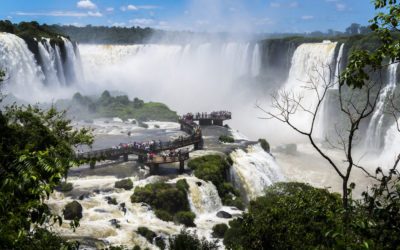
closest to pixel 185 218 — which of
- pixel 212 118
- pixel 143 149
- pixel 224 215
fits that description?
pixel 224 215

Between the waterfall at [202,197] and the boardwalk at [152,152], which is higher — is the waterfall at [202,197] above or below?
below

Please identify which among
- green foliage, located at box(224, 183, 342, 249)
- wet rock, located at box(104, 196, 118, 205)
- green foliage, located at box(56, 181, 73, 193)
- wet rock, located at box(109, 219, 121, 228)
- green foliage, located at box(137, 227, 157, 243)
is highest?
green foliage, located at box(224, 183, 342, 249)

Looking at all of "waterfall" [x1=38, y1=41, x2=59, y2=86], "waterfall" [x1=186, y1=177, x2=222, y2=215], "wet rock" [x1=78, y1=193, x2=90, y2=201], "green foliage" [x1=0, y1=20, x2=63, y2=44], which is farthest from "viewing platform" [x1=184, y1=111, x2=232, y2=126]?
"wet rock" [x1=78, y1=193, x2=90, y2=201]

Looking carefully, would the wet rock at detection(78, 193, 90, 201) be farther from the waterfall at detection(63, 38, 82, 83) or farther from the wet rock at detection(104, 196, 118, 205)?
the waterfall at detection(63, 38, 82, 83)

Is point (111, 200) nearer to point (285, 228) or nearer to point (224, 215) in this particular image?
point (224, 215)

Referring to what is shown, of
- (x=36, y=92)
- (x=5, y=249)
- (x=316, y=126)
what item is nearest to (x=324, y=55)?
(x=316, y=126)

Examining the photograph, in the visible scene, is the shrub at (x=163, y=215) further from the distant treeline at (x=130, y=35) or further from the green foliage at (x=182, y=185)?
the distant treeline at (x=130, y=35)

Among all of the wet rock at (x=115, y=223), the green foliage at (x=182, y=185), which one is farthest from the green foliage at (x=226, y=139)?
the wet rock at (x=115, y=223)
